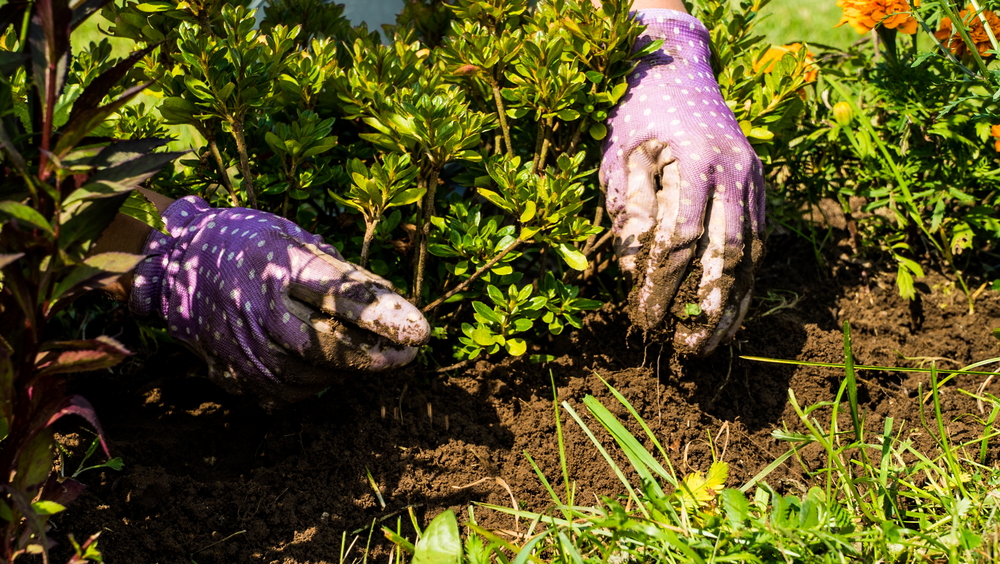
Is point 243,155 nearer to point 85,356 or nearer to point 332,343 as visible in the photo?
point 332,343

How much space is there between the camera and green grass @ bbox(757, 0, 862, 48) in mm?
4938

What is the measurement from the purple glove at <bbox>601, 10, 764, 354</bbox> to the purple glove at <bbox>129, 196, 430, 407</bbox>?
0.60 meters

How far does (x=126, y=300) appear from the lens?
1659 millimetres

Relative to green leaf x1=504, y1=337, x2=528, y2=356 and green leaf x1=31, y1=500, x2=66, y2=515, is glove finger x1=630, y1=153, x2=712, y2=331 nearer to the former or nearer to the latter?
green leaf x1=504, y1=337, x2=528, y2=356

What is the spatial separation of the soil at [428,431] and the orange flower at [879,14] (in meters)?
0.93

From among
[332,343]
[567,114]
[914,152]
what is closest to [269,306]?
[332,343]

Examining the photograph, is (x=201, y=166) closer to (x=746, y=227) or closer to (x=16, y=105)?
(x=16, y=105)

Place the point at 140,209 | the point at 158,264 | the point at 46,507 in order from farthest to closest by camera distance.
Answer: the point at 158,264 → the point at 140,209 → the point at 46,507

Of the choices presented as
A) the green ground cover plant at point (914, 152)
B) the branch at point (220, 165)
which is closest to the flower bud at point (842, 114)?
the green ground cover plant at point (914, 152)

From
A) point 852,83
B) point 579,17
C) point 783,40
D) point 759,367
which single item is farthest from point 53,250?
point 783,40

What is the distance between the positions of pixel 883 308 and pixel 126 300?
7.83 ft

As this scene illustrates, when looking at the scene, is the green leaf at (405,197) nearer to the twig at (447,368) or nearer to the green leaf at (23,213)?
the twig at (447,368)

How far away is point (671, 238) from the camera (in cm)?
153

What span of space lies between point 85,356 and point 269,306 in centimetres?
57
